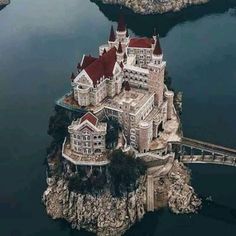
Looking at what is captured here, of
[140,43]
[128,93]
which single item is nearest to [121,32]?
[140,43]

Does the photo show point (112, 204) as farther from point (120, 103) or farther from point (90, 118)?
point (120, 103)

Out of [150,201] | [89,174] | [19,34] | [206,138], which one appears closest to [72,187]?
[89,174]

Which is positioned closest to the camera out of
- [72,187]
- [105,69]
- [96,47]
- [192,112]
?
[72,187]

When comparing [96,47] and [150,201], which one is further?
[96,47]

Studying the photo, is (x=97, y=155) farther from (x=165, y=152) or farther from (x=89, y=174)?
(x=165, y=152)

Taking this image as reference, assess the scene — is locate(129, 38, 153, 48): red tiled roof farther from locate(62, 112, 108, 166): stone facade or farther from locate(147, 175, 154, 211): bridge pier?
locate(147, 175, 154, 211): bridge pier

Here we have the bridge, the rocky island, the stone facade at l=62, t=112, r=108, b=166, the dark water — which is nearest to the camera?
the stone facade at l=62, t=112, r=108, b=166

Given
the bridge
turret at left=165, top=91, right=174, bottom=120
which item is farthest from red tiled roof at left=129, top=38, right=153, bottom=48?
the bridge
